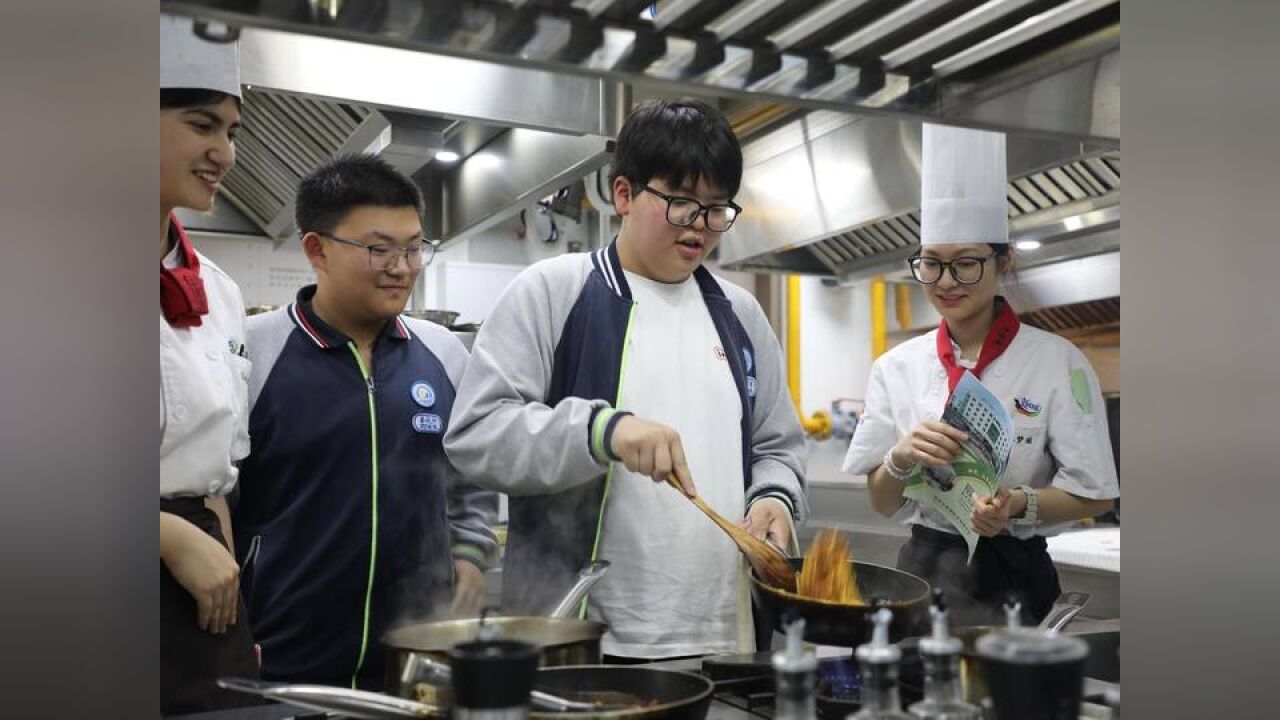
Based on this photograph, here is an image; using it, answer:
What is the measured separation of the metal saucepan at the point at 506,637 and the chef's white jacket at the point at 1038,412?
1078mm

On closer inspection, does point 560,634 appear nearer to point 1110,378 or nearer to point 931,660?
point 931,660

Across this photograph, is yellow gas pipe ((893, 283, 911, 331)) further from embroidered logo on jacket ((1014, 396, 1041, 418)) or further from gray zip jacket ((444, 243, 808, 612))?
gray zip jacket ((444, 243, 808, 612))

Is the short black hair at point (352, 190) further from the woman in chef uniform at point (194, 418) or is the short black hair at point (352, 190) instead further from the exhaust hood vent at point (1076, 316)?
the exhaust hood vent at point (1076, 316)

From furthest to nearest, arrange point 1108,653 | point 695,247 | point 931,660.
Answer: point 695,247 → point 1108,653 → point 931,660

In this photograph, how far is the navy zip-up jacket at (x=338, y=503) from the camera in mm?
1782

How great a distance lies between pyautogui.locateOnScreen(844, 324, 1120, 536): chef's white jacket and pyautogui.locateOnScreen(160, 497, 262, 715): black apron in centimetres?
131

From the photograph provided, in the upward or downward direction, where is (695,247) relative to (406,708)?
upward

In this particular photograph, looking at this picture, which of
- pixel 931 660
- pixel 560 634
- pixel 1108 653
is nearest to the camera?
pixel 931 660

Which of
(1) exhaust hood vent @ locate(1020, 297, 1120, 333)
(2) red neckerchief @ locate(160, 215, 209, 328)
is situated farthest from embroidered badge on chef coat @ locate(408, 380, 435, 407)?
(1) exhaust hood vent @ locate(1020, 297, 1120, 333)

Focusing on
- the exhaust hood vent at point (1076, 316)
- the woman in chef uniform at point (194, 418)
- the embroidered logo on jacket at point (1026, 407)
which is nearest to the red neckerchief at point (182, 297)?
the woman in chef uniform at point (194, 418)
